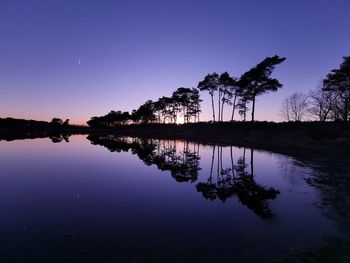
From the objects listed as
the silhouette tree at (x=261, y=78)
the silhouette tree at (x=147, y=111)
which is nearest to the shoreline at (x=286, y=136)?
the silhouette tree at (x=261, y=78)

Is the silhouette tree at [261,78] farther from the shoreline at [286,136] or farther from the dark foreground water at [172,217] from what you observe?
the dark foreground water at [172,217]

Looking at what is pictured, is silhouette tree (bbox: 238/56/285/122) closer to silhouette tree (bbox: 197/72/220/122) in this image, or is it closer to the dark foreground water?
silhouette tree (bbox: 197/72/220/122)

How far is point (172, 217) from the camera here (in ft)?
37.7

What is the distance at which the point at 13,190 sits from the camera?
605 inches

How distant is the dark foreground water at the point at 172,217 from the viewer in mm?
8062

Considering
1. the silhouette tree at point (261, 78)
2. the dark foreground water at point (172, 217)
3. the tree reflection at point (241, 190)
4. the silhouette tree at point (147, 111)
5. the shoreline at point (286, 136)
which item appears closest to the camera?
the dark foreground water at point (172, 217)

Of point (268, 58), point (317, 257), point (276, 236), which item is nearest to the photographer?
point (317, 257)

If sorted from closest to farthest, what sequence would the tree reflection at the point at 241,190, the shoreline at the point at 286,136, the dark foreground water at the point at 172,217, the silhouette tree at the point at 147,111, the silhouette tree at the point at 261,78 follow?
the dark foreground water at the point at 172,217
the tree reflection at the point at 241,190
the shoreline at the point at 286,136
the silhouette tree at the point at 261,78
the silhouette tree at the point at 147,111

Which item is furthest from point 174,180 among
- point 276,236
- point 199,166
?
point 276,236

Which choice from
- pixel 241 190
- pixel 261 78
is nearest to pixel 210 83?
pixel 261 78

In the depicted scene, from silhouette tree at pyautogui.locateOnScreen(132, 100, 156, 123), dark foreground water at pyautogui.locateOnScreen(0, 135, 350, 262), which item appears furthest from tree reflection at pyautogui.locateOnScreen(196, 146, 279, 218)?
silhouette tree at pyautogui.locateOnScreen(132, 100, 156, 123)

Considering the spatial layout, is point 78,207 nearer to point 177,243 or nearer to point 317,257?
point 177,243

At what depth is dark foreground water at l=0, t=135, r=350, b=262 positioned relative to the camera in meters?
8.06

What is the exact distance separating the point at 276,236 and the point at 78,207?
28.6 feet
